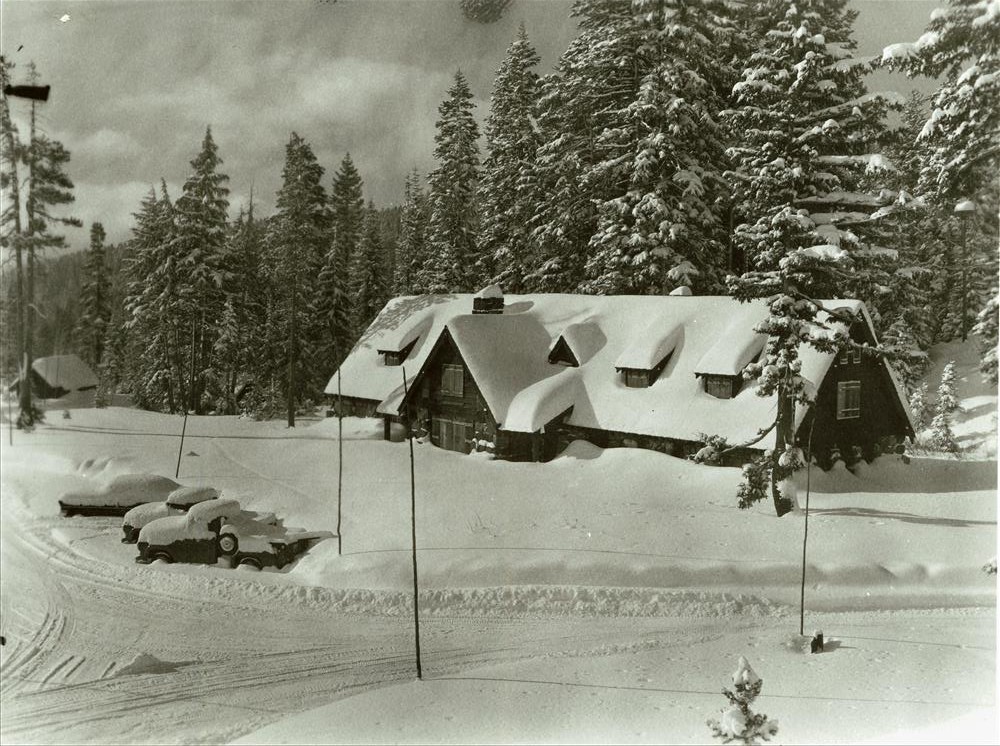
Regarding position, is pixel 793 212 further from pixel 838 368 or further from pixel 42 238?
pixel 42 238

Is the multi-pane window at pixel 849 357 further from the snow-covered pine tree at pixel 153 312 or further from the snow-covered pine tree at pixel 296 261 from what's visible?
the snow-covered pine tree at pixel 153 312

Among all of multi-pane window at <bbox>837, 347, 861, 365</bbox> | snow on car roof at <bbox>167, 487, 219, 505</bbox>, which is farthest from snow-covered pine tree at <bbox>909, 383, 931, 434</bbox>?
snow on car roof at <bbox>167, 487, 219, 505</bbox>

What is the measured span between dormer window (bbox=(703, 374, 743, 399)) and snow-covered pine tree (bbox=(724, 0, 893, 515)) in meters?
1.76

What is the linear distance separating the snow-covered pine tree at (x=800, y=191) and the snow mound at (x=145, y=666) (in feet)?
27.0

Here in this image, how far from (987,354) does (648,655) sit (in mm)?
5250

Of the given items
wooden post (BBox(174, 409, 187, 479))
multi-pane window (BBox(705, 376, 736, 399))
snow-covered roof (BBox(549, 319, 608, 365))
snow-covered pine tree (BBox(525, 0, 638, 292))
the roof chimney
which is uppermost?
snow-covered pine tree (BBox(525, 0, 638, 292))

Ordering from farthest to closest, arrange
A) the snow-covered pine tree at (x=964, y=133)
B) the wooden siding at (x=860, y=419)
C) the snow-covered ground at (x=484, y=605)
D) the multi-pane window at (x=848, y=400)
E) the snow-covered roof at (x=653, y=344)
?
the snow-covered roof at (x=653, y=344) < the multi-pane window at (x=848, y=400) < the wooden siding at (x=860, y=419) < the snow-covered pine tree at (x=964, y=133) < the snow-covered ground at (x=484, y=605)

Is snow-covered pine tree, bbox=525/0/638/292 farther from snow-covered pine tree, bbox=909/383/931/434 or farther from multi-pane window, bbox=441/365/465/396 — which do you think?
snow-covered pine tree, bbox=909/383/931/434

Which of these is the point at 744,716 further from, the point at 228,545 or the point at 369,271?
the point at 228,545

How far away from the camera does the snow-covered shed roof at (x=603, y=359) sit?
1327 centimetres

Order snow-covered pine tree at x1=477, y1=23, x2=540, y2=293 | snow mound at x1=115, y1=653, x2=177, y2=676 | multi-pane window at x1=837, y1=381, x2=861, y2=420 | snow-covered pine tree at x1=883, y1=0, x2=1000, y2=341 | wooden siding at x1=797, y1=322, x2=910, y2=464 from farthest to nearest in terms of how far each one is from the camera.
A: 1. multi-pane window at x1=837, y1=381, x2=861, y2=420
2. wooden siding at x1=797, y1=322, x2=910, y2=464
3. snow-covered pine tree at x1=477, y1=23, x2=540, y2=293
4. snow-covered pine tree at x1=883, y1=0, x2=1000, y2=341
5. snow mound at x1=115, y1=653, x2=177, y2=676

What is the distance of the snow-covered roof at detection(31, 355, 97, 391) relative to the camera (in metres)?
9.34

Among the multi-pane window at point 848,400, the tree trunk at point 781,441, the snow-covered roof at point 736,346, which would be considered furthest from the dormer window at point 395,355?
the multi-pane window at point 848,400

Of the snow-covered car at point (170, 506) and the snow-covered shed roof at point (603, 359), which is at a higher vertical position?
the snow-covered shed roof at point (603, 359)
